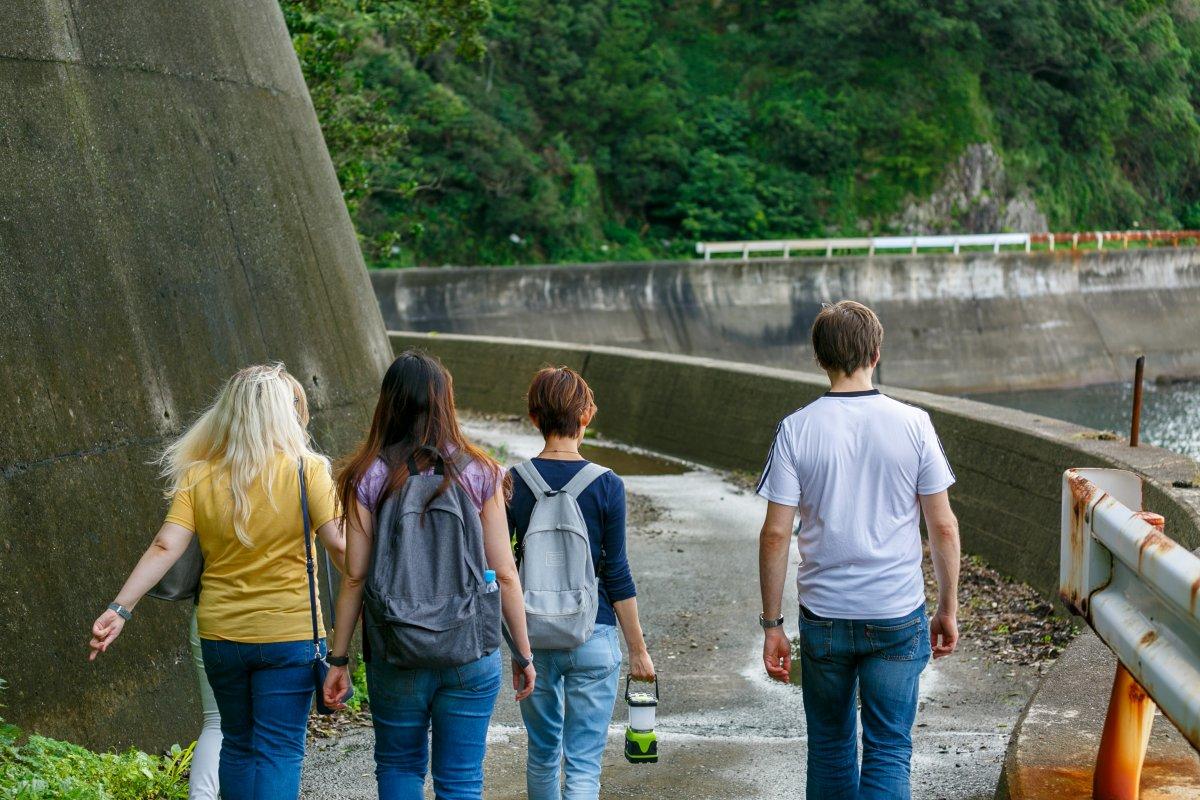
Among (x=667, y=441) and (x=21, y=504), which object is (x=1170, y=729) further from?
(x=667, y=441)

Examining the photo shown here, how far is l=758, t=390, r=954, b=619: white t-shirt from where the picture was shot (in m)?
3.69

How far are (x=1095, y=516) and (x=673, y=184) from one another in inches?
1647

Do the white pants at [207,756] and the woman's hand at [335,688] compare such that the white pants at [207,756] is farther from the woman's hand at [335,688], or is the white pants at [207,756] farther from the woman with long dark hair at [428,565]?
the woman with long dark hair at [428,565]

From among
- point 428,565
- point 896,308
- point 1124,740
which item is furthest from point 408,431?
point 896,308

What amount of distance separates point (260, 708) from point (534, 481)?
3.33ft

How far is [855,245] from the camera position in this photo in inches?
1598

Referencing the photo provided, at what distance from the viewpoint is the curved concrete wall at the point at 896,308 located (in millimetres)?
33562

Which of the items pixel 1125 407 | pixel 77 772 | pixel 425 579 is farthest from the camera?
pixel 1125 407

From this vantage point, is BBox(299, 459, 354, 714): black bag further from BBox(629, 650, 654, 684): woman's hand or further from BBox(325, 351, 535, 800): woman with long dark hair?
BBox(629, 650, 654, 684): woman's hand

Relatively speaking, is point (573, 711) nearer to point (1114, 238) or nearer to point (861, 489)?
point (861, 489)

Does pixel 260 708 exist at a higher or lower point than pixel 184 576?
lower

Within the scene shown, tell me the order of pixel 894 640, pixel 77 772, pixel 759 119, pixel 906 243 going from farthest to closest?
pixel 759 119 < pixel 906 243 < pixel 77 772 < pixel 894 640

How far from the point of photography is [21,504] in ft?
16.0

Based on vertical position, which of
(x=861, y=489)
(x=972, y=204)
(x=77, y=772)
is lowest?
(x=77, y=772)
